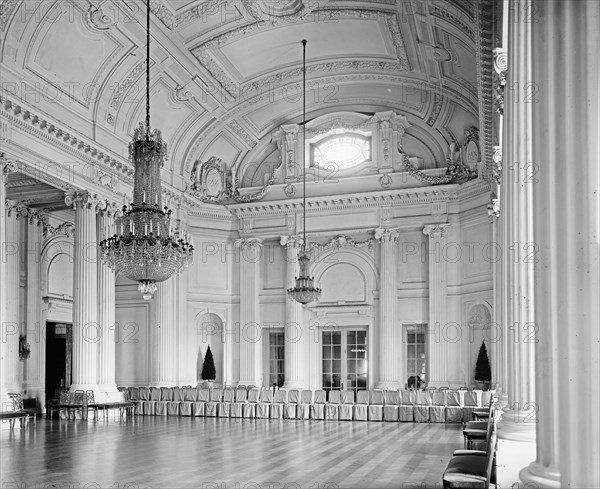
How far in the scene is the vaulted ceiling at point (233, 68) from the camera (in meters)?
13.7

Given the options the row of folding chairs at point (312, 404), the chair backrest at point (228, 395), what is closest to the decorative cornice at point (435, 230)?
the row of folding chairs at point (312, 404)

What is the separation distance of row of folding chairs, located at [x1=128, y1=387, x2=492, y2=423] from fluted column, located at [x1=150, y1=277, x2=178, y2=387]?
3.68ft

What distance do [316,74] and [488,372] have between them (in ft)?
29.1

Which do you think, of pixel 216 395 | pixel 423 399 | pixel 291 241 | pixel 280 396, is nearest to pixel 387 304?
pixel 291 241

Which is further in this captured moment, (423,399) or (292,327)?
(292,327)

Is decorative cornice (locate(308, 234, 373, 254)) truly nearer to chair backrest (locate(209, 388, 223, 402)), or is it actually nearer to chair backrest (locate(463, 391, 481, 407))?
chair backrest (locate(209, 388, 223, 402))

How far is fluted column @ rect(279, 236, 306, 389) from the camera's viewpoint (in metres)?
19.2

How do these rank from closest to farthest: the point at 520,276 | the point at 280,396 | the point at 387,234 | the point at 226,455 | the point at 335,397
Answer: the point at 520,276, the point at 226,455, the point at 335,397, the point at 280,396, the point at 387,234

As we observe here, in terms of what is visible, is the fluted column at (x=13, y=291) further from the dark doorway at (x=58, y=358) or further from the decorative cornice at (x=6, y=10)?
the decorative cornice at (x=6, y=10)

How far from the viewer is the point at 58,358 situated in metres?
18.8

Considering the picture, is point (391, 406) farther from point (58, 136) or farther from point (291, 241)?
point (58, 136)

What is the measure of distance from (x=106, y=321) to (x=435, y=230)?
29.1ft

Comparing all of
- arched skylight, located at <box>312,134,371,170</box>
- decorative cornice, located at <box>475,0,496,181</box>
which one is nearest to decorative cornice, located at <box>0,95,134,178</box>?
arched skylight, located at <box>312,134,371,170</box>

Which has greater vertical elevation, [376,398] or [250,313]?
[250,313]
